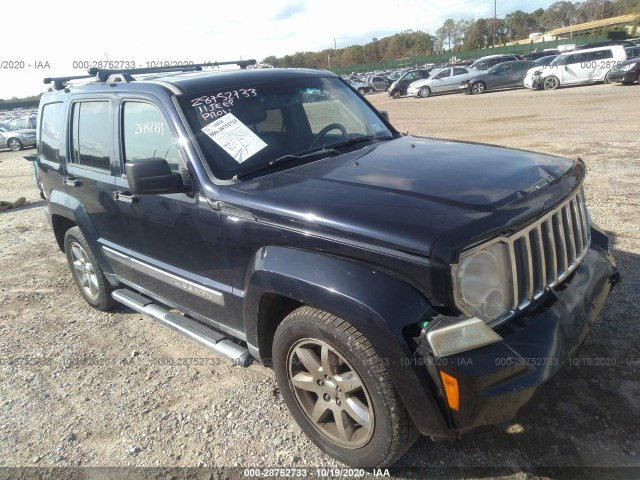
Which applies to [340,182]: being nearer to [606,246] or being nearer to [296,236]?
[296,236]

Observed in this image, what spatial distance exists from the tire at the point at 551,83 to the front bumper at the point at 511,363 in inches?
925

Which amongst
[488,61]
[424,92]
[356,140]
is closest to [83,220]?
[356,140]

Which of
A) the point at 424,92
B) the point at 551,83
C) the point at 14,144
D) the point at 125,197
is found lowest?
the point at 551,83

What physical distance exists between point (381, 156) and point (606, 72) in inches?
902

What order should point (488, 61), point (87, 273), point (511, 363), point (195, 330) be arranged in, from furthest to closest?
1. point (488, 61)
2. point (87, 273)
3. point (195, 330)
4. point (511, 363)

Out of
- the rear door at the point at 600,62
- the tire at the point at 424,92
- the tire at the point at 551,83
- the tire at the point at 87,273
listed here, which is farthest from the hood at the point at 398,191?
the tire at the point at 424,92

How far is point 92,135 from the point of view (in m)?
3.92

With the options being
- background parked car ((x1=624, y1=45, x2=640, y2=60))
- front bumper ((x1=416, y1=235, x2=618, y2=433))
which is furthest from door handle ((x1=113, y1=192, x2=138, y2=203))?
background parked car ((x1=624, y1=45, x2=640, y2=60))

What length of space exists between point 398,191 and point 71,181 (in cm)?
304

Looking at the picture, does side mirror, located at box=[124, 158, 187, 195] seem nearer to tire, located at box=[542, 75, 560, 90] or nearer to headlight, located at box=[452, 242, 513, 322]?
headlight, located at box=[452, 242, 513, 322]

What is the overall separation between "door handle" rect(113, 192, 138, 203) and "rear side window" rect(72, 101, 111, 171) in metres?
0.25

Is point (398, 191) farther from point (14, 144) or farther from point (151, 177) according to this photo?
point (14, 144)

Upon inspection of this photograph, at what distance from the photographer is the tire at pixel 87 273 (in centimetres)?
445

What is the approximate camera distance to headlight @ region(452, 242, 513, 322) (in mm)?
2092
